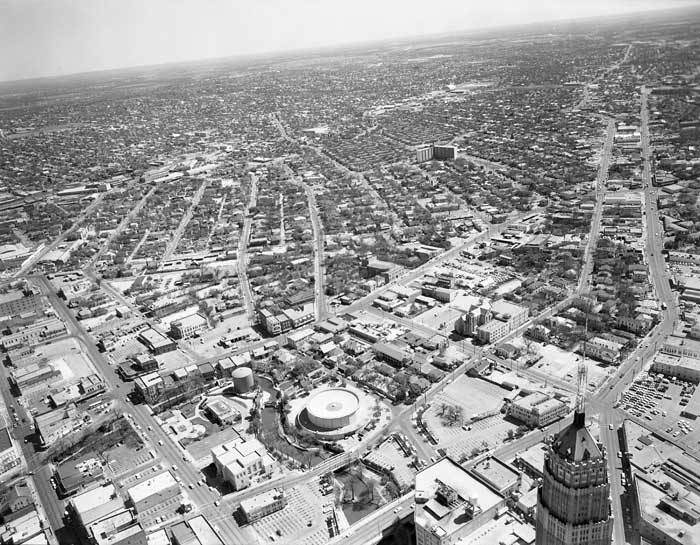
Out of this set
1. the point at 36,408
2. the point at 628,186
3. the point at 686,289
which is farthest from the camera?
the point at 628,186

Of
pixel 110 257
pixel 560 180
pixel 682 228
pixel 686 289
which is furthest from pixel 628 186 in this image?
pixel 110 257

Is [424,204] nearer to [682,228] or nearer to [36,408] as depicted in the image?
[682,228]

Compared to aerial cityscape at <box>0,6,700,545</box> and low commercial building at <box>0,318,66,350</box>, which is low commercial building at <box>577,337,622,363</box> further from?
low commercial building at <box>0,318,66,350</box>

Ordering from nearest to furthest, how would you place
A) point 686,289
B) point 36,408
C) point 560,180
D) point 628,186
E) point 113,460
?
point 113,460 < point 36,408 < point 686,289 < point 628,186 < point 560,180

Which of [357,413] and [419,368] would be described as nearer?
[357,413]

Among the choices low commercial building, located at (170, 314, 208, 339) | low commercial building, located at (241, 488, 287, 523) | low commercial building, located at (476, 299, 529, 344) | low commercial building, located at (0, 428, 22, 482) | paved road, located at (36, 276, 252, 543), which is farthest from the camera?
Result: low commercial building, located at (170, 314, 208, 339)

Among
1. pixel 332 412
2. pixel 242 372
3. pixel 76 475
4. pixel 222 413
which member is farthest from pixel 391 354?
pixel 76 475

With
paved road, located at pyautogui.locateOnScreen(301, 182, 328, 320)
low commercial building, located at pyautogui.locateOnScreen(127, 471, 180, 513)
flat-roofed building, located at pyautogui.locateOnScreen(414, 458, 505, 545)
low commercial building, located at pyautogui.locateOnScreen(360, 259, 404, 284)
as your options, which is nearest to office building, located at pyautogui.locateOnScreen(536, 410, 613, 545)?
flat-roofed building, located at pyautogui.locateOnScreen(414, 458, 505, 545)
